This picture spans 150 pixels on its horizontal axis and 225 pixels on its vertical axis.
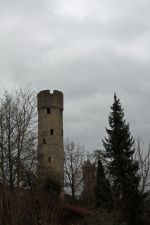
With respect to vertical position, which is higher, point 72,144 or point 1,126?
point 72,144

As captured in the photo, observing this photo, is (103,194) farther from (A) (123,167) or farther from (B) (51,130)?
(B) (51,130)

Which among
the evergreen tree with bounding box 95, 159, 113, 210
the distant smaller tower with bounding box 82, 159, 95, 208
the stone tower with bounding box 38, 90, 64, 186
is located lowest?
the evergreen tree with bounding box 95, 159, 113, 210

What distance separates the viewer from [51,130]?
199ft

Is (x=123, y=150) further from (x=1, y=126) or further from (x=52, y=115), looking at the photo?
(x=52, y=115)

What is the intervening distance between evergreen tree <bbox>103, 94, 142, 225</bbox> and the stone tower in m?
21.7

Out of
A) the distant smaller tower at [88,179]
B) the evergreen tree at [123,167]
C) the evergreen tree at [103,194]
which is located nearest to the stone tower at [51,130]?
the distant smaller tower at [88,179]

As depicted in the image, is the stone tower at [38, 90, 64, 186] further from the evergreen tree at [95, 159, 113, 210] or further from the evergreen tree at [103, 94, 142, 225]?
the evergreen tree at [103, 94, 142, 225]

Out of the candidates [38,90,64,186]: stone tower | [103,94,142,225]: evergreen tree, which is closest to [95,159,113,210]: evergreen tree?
[103,94,142,225]: evergreen tree

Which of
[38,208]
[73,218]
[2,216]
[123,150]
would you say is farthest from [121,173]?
[2,216]

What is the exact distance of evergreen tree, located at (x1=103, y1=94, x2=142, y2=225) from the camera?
113ft

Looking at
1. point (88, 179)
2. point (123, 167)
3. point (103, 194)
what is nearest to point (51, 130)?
point (88, 179)

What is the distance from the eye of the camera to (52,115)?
6131 centimetres

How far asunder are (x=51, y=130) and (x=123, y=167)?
25595 mm

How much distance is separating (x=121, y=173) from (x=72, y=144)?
29641 mm
